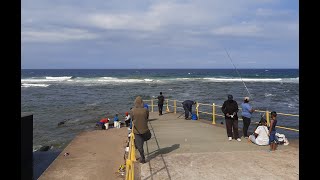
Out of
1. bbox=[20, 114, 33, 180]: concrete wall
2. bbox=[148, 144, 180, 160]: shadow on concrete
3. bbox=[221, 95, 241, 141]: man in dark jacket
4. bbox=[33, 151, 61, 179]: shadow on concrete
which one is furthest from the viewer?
bbox=[33, 151, 61, 179]: shadow on concrete

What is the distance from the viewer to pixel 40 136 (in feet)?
59.8

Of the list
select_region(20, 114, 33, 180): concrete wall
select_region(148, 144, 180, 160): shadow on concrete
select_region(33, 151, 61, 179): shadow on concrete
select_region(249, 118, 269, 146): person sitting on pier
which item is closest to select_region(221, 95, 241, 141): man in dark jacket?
select_region(249, 118, 269, 146): person sitting on pier

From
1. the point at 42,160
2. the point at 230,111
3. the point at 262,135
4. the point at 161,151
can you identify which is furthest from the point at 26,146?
the point at 42,160

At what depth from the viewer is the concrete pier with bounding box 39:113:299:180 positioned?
7.38 m

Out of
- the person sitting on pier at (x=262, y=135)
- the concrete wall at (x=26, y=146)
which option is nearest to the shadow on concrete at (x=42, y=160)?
the concrete wall at (x=26, y=146)

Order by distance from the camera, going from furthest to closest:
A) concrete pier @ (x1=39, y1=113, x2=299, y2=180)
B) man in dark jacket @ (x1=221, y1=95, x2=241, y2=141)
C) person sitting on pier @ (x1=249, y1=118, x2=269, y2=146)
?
man in dark jacket @ (x1=221, y1=95, x2=241, y2=141), person sitting on pier @ (x1=249, y1=118, x2=269, y2=146), concrete pier @ (x1=39, y1=113, x2=299, y2=180)

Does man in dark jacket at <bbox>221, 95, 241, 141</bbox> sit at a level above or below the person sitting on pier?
above

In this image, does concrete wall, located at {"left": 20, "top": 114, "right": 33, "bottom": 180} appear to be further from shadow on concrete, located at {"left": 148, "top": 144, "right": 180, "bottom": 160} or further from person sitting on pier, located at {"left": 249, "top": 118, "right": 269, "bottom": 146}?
person sitting on pier, located at {"left": 249, "top": 118, "right": 269, "bottom": 146}

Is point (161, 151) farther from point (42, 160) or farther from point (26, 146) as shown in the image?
point (42, 160)

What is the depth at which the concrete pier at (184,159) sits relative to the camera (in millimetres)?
7375

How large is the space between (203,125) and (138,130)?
757 centimetres

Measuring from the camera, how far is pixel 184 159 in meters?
8.56

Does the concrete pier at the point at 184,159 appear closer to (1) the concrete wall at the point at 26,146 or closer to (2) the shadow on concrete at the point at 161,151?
(2) the shadow on concrete at the point at 161,151
